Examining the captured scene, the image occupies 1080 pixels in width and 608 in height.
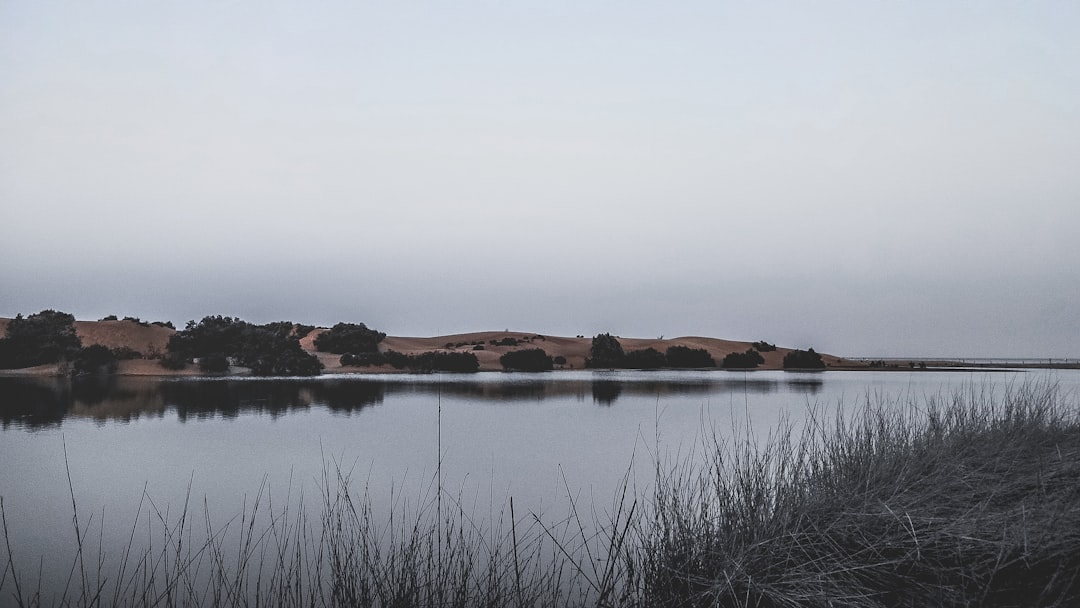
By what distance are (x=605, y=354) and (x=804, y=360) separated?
13.4m

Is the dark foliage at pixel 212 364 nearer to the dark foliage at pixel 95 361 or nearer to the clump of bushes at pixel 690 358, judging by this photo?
the dark foliage at pixel 95 361

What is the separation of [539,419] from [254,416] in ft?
21.6

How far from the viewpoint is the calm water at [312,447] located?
8.34 metres

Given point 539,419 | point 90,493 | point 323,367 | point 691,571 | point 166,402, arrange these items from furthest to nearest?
point 323,367 → point 166,402 → point 539,419 → point 90,493 → point 691,571

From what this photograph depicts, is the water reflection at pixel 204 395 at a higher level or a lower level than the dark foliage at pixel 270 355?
lower

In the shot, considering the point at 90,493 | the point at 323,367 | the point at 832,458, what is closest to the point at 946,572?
the point at 832,458

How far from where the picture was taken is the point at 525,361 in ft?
150

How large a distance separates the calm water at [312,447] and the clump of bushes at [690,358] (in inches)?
1063

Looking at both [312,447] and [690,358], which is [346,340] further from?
A: [312,447]

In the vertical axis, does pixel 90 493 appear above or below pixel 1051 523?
below

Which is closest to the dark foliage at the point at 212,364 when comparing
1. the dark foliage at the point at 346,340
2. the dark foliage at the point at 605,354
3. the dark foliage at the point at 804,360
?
the dark foliage at the point at 346,340

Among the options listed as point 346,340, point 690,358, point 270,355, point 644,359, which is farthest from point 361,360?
point 690,358

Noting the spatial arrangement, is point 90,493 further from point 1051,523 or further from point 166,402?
point 166,402

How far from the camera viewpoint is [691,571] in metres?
4.84
